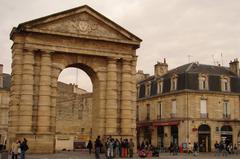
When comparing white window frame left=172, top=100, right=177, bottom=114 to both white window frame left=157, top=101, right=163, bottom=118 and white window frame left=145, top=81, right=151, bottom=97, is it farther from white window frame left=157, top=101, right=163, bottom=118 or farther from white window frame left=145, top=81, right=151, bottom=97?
white window frame left=145, top=81, right=151, bottom=97

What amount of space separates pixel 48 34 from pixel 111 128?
8.76 meters

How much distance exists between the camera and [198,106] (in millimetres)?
45562

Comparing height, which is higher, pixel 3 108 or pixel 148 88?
pixel 148 88

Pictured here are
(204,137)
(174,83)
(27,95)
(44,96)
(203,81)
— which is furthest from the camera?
(174,83)

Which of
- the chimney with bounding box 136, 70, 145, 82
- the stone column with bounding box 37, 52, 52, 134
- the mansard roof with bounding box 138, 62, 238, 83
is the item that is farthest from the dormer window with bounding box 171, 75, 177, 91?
the stone column with bounding box 37, 52, 52, 134

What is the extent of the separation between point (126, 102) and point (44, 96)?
6.67m

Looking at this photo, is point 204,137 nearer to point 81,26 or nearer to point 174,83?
point 174,83

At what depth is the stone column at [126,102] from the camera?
33.9 meters

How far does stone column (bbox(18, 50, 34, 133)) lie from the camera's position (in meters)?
30.7

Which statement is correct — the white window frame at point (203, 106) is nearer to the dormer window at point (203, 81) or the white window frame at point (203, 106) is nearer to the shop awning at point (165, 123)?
the dormer window at point (203, 81)

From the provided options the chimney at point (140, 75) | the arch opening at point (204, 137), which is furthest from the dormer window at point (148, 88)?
the arch opening at point (204, 137)

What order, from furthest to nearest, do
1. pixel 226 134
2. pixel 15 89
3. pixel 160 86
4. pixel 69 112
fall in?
1. pixel 69 112
2. pixel 160 86
3. pixel 226 134
4. pixel 15 89

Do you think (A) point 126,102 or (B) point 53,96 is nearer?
(B) point 53,96

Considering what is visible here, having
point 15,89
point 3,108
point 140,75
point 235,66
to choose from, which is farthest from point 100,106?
point 140,75
